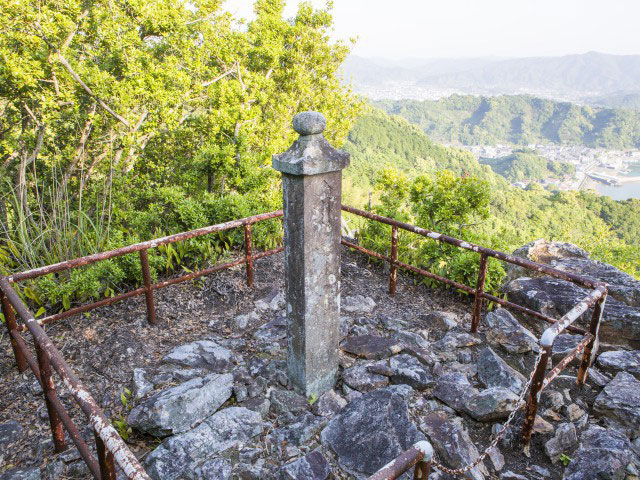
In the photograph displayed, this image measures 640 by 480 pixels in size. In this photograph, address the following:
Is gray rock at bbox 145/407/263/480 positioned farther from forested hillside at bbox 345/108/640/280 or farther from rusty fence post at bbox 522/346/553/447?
forested hillside at bbox 345/108/640/280

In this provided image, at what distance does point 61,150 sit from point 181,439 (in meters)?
7.00

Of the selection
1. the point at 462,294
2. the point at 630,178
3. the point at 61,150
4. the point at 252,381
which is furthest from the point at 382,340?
the point at 630,178

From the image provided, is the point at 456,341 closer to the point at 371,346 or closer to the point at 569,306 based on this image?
the point at 371,346

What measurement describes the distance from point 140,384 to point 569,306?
13.5 ft

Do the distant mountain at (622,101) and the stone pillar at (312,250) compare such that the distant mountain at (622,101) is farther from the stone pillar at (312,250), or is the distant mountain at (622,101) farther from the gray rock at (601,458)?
the stone pillar at (312,250)

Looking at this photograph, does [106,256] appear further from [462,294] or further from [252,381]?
[462,294]

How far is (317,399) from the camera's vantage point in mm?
3393

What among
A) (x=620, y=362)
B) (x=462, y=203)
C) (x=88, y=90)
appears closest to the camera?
(x=620, y=362)

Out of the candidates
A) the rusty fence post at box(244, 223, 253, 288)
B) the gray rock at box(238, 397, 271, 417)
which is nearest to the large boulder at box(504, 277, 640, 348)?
the rusty fence post at box(244, 223, 253, 288)

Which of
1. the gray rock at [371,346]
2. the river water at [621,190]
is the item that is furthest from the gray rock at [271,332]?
the river water at [621,190]

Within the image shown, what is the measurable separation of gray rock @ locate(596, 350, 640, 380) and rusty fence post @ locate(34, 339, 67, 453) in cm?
399

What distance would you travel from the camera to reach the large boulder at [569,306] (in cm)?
412

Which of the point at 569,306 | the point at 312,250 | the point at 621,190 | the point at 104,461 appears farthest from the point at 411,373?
the point at 621,190

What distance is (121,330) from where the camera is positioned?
4113mm
